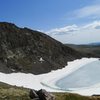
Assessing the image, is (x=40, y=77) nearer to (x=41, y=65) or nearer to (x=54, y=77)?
(x=54, y=77)

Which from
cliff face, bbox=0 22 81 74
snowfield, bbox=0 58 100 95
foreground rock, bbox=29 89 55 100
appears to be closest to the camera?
foreground rock, bbox=29 89 55 100

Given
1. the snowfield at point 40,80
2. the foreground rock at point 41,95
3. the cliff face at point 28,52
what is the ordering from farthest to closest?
the cliff face at point 28,52 → the snowfield at point 40,80 → the foreground rock at point 41,95

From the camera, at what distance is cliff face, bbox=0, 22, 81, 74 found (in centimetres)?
13762

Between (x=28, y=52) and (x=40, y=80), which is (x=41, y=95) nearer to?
(x=40, y=80)

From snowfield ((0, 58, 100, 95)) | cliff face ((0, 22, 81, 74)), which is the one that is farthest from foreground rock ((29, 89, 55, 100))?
cliff face ((0, 22, 81, 74))

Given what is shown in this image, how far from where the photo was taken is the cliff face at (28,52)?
452 ft

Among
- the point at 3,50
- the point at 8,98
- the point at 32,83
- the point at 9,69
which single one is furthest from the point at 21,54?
the point at 8,98

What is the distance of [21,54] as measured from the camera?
497ft

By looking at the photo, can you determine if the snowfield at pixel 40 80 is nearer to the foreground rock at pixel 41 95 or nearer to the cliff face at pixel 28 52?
the cliff face at pixel 28 52

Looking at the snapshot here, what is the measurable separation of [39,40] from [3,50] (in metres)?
35.6

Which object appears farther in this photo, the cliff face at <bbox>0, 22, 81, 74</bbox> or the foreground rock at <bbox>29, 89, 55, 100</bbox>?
the cliff face at <bbox>0, 22, 81, 74</bbox>

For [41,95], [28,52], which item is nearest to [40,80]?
[28,52]

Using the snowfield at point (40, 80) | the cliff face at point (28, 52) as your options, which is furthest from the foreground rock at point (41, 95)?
the cliff face at point (28, 52)

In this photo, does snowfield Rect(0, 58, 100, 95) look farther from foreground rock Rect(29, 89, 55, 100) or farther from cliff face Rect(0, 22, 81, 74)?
foreground rock Rect(29, 89, 55, 100)
